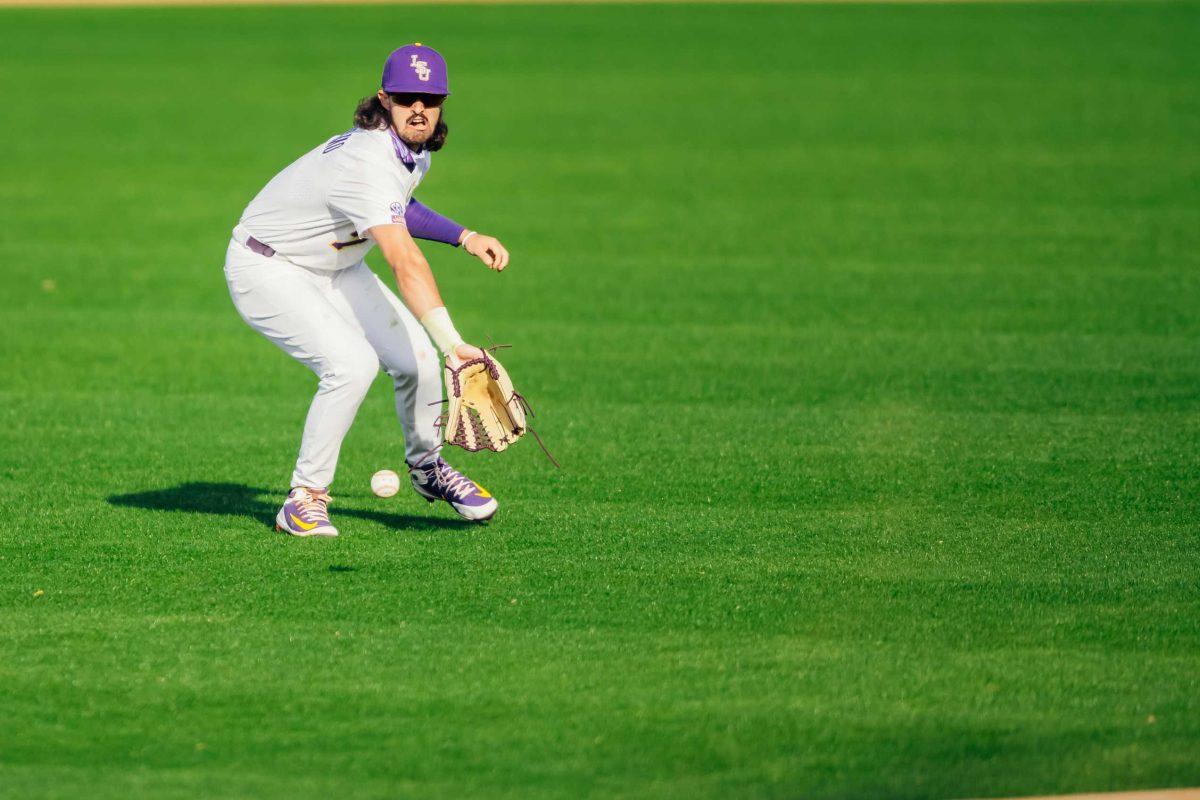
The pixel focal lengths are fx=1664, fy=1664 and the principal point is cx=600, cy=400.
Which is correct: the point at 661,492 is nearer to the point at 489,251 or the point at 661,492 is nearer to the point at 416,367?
the point at 416,367

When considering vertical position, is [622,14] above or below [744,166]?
above

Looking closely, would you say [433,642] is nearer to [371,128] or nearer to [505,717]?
[505,717]

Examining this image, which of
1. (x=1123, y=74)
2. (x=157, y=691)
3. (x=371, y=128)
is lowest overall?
(x=157, y=691)

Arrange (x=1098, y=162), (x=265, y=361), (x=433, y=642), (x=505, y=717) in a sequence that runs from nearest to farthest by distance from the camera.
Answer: (x=505, y=717) < (x=433, y=642) < (x=265, y=361) < (x=1098, y=162)

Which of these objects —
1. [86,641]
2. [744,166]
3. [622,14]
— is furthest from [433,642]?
[622,14]

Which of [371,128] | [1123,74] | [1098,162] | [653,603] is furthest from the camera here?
[1123,74]

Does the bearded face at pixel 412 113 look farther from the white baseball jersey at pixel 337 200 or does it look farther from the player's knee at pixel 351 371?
the player's knee at pixel 351 371

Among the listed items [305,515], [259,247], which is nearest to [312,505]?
[305,515]

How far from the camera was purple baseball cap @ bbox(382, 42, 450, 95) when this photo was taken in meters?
7.15

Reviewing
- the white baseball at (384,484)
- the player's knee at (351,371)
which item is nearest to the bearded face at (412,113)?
the player's knee at (351,371)

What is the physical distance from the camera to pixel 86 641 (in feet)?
20.6

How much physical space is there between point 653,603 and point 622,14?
1125 inches

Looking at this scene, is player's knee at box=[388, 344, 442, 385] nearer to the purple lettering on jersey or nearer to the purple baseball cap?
the purple lettering on jersey

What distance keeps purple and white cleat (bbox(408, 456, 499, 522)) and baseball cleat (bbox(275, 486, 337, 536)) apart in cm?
55
